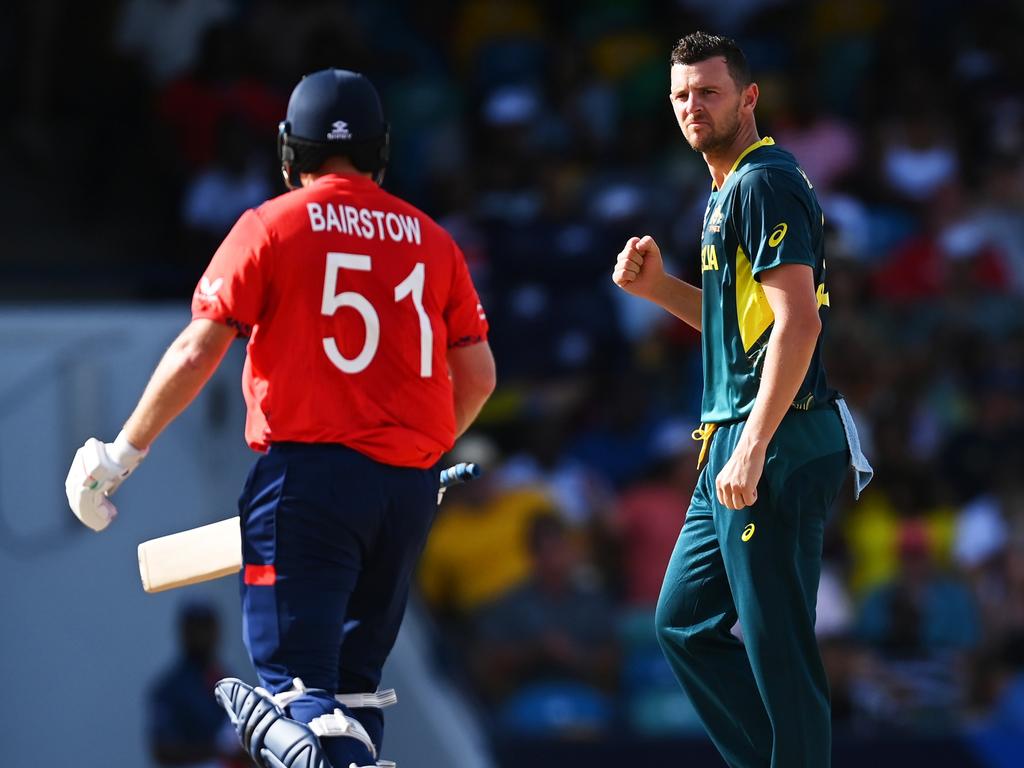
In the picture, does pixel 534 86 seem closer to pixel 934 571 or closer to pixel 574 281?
pixel 574 281

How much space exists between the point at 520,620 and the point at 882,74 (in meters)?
5.07

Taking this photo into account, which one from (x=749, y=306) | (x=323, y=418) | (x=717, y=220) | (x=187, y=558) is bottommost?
(x=187, y=558)

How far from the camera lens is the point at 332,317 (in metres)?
4.85

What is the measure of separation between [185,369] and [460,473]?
88 cm

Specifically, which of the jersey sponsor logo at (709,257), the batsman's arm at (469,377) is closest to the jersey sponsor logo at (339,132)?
the batsman's arm at (469,377)

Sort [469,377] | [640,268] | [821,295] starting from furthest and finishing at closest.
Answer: [469,377]
[640,268]
[821,295]

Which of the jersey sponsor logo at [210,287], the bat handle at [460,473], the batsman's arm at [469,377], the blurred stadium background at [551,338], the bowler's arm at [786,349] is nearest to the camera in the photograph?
the bowler's arm at [786,349]

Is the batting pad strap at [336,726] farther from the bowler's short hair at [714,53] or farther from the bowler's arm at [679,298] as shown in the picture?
the bowler's short hair at [714,53]

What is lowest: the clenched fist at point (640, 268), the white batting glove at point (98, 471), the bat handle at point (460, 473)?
the bat handle at point (460, 473)

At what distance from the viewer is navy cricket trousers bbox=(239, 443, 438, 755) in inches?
187

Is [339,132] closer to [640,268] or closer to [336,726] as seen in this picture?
[640,268]

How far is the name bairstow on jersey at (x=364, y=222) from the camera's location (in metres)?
4.89

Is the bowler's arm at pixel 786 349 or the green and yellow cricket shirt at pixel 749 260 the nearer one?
the bowler's arm at pixel 786 349

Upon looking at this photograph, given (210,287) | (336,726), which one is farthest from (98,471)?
(336,726)
